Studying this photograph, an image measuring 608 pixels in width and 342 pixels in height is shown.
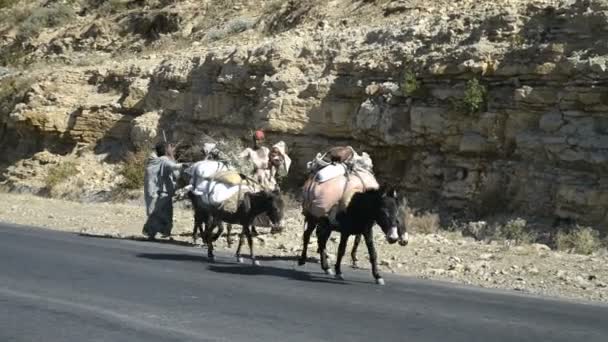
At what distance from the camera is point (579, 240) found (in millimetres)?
14289

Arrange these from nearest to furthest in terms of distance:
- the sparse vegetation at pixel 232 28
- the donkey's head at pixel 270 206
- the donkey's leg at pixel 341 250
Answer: the donkey's leg at pixel 341 250
the donkey's head at pixel 270 206
the sparse vegetation at pixel 232 28

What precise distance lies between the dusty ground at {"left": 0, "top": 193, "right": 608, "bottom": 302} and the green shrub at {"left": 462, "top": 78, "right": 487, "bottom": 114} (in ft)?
9.66

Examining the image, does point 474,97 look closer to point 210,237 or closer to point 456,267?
point 456,267

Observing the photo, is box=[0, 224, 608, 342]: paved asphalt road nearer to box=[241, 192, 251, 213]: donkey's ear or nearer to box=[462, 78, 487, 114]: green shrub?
box=[241, 192, 251, 213]: donkey's ear

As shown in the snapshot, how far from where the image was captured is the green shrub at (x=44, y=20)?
41031 mm

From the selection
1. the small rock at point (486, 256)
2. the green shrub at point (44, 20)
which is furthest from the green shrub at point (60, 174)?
the small rock at point (486, 256)

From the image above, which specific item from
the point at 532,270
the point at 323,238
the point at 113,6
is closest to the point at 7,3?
the point at 113,6

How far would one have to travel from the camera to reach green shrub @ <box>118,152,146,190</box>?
24.5 m

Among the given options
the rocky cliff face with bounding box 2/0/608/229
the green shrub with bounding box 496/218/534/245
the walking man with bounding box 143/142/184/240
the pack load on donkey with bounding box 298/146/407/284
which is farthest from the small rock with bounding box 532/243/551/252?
the walking man with bounding box 143/142/184/240

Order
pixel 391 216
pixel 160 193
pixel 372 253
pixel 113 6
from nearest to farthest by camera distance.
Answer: pixel 391 216 < pixel 372 253 < pixel 160 193 < pixel 113 6

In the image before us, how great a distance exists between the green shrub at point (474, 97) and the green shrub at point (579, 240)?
3.52 m

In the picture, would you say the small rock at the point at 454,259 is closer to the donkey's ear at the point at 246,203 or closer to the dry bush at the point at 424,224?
the dry bush at the point at 424,224

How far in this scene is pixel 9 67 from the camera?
3809 centimetres

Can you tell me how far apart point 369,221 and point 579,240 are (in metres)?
5.29
